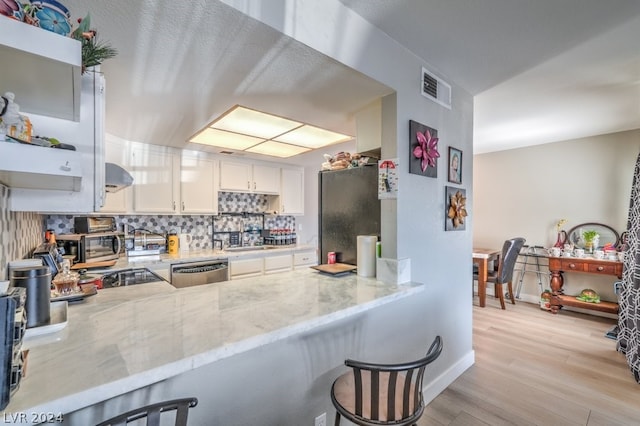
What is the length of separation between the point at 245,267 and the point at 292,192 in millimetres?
1511

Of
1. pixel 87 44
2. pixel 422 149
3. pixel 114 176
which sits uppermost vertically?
pixel 87 44

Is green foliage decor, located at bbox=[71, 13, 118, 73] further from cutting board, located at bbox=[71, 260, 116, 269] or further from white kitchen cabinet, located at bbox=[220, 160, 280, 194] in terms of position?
white kitchen cabinet, located at bbox=[220, 160, 280, 194]

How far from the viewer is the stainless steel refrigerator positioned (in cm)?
204

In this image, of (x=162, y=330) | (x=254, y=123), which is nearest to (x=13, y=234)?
(x=162, y=330)

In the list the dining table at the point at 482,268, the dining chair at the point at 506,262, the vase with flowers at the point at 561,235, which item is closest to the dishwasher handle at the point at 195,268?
the dining table at the point at 482,268

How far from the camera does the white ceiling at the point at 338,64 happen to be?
4.33 feet

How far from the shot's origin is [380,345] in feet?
5.80

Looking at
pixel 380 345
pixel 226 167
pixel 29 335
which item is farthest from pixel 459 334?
pixel 226 167

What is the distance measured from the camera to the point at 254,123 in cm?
252

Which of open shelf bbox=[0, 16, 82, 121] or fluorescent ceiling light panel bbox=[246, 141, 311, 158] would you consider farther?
fluorescent ceiling light panel bbox=[246, 141, 311, 158]

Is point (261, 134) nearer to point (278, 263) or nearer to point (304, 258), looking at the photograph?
point (278, 263)

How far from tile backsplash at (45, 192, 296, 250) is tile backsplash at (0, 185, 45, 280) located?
3.90 feet

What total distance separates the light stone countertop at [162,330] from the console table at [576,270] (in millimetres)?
3362

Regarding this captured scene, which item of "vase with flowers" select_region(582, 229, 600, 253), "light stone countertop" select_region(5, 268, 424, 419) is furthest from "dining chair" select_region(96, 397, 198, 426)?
"vase with flowers" select_region(582, 229, 600, 253)
